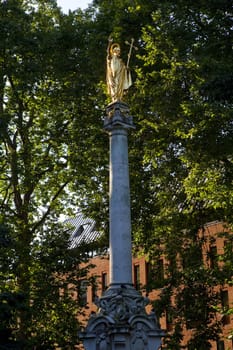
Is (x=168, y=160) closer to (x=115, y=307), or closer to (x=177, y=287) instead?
(x=177, y=287)

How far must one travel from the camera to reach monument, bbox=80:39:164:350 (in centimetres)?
1381

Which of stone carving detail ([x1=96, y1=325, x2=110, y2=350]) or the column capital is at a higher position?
the column capital

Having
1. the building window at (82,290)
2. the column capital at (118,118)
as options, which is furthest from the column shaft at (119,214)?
the building window at (82,290)

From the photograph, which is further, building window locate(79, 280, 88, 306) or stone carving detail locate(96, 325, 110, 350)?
building window locate(79, 280, 88, 306)

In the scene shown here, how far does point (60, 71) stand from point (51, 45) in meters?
1.12

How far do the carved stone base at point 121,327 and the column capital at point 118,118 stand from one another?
4.23 meters

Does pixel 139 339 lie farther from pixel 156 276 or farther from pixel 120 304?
pixel 156 276

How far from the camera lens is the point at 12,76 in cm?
2622

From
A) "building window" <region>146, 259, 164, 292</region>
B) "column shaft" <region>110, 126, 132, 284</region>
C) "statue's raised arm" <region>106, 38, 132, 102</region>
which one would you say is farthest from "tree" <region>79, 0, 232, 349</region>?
"column shaft" <region>110, 126, 132, 284</region>

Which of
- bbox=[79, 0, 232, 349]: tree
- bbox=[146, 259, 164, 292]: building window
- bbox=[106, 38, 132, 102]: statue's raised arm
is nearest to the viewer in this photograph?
bbox=[106, 38, 132, 102]: statue's raised arm

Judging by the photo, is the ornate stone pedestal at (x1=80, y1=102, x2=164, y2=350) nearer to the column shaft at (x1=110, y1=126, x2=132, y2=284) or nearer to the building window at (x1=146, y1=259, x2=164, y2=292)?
the column shaft at (x1=110, y1=126, x2=132, y2=284)

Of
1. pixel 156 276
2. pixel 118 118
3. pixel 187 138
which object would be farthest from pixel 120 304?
pixel 156 276

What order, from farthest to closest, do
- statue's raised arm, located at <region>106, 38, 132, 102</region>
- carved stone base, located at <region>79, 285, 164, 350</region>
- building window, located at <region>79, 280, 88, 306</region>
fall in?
1. building window, located at <region>79, 280, 88, 306</region>
2. statue's raised arm, located at <region>106, 38, 132, 102</region>
3. carved stone base, located at <region>79, 285, 164, 350</region>

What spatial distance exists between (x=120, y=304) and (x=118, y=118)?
4.80 m
